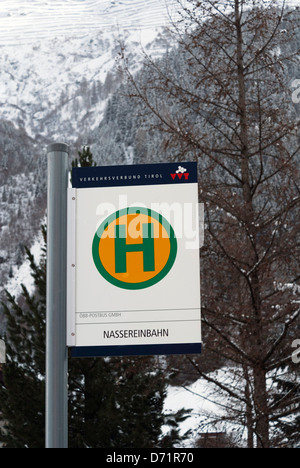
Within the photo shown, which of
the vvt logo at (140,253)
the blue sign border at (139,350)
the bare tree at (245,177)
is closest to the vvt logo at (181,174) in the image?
the vvt logo at (140,253)

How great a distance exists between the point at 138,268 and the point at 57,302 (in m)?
0.30

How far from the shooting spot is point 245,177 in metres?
9.11

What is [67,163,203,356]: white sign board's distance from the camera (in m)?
2.41

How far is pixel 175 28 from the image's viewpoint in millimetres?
9492

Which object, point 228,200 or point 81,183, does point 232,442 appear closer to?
point 228,200

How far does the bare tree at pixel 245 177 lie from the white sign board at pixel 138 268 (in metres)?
5.69

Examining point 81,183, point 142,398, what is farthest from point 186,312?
point 142,398

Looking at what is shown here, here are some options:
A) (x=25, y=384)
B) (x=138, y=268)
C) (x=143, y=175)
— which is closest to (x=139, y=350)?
(x=138, y=268)

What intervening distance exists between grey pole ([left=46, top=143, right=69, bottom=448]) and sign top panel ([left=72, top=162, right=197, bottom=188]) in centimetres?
9

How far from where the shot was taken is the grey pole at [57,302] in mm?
2365

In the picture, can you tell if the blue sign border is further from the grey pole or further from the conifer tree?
the conifer tree

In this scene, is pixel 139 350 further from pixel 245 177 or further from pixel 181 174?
pixel 245 177

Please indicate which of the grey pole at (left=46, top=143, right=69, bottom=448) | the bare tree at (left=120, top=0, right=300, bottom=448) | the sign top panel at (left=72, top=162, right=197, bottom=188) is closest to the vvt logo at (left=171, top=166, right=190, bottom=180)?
the sign top panel at (left=72, top=162, right=197, bottom=188)

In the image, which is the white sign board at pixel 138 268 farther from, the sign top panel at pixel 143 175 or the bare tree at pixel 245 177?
the bare tree at pixel 245 177
